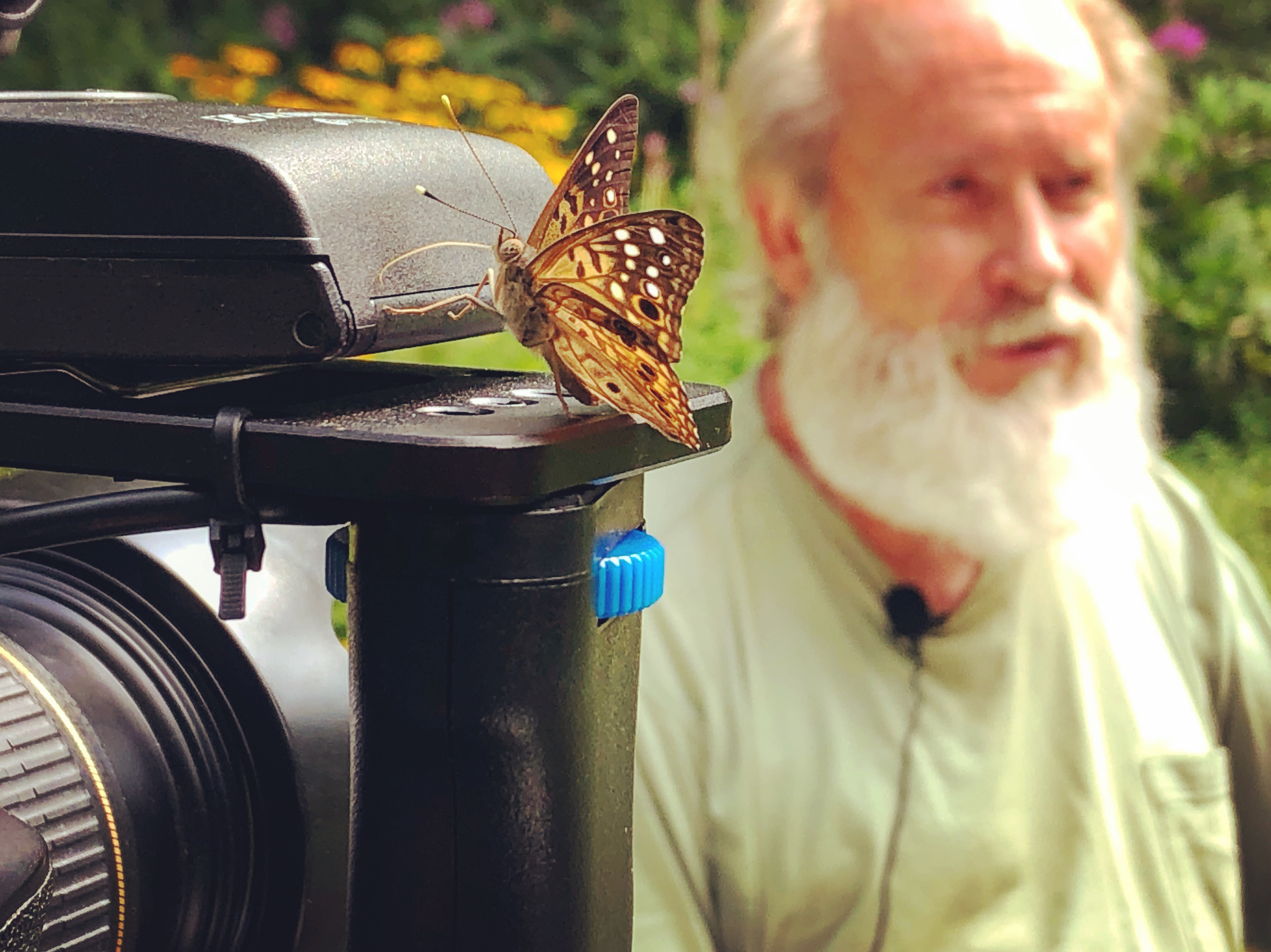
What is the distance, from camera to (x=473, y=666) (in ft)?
1.63

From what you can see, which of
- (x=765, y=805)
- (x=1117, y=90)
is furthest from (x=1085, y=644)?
(x=1117, y=90)

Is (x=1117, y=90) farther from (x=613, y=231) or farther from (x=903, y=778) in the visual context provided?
(x=613, y=231)

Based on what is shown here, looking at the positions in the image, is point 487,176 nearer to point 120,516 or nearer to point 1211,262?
point 120,516

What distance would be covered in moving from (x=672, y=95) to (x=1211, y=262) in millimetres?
1417

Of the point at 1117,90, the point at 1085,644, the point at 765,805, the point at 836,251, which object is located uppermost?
the point at 1117,90

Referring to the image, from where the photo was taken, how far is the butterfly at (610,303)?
513 millimetres

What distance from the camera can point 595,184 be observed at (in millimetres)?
570

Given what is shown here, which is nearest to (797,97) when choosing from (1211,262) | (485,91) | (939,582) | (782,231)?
(782,231)

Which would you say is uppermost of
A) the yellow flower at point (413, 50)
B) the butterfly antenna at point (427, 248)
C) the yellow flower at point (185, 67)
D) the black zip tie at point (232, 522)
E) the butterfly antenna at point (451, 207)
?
the yellow flower at point (413, 50)

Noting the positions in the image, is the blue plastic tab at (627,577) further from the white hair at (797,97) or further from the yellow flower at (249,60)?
the yellow flower at (249,60)

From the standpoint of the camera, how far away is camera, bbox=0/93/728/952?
484mm

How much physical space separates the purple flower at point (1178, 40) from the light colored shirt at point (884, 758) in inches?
81.2

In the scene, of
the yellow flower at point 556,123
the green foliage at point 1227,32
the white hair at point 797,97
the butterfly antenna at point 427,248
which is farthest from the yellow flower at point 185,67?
the butterfly antenna at point 427,248

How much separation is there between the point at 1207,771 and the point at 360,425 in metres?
0.95
